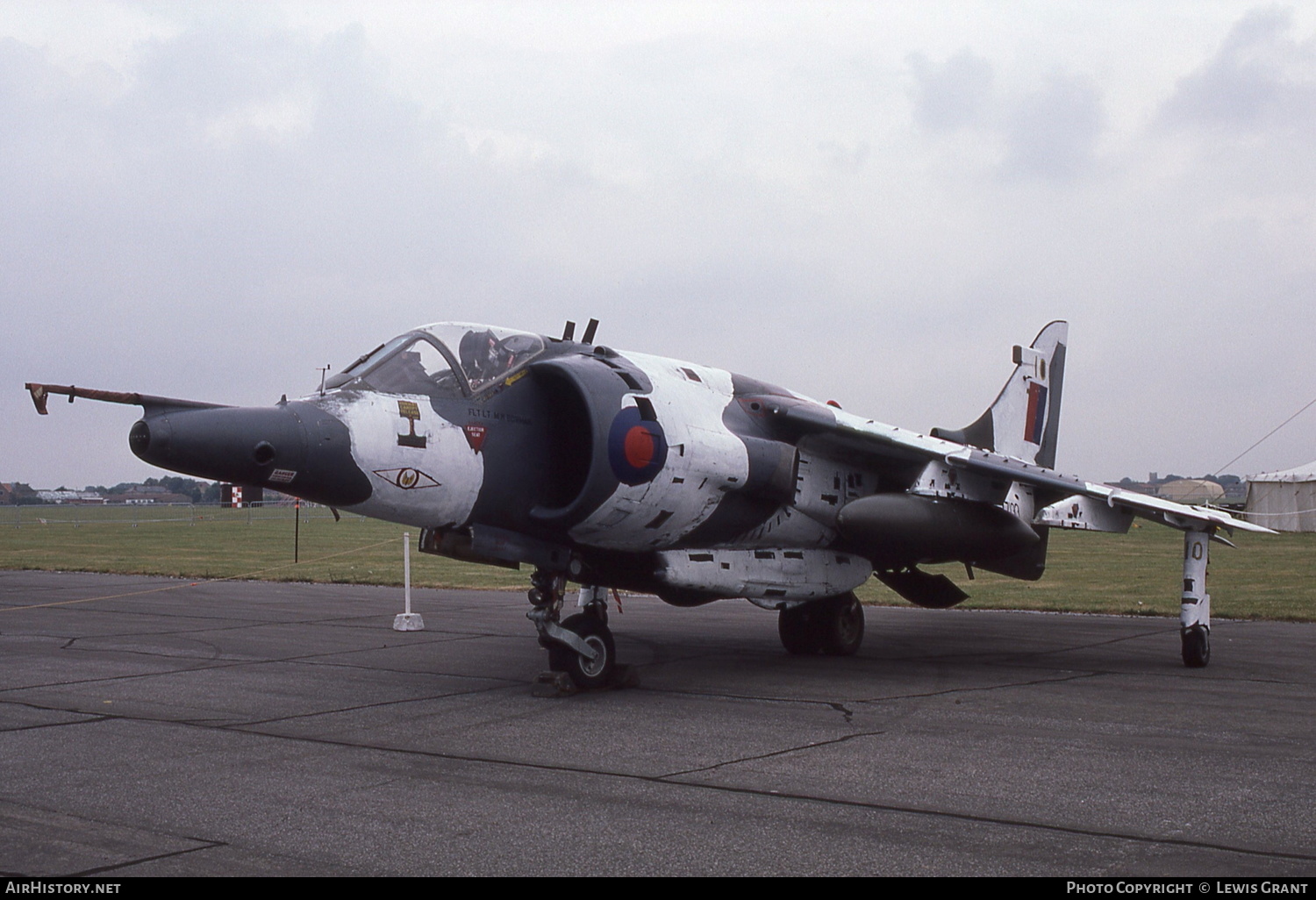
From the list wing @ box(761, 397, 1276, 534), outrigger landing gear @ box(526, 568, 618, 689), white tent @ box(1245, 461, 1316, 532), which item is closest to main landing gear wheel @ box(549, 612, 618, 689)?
outrigger landing gear @ box(526, 568, 618, 689)

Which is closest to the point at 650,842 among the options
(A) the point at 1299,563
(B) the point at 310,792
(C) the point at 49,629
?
(B) the point at 310,792

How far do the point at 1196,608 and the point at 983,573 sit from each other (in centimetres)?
1689

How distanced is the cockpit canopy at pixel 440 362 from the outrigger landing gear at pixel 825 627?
14.2ft

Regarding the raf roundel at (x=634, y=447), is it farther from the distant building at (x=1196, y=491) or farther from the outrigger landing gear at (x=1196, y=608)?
the distant building at (x=1196, y=491)

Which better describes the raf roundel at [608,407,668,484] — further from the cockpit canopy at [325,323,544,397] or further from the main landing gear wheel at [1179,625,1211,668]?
the main landing gear wheel at [1179,625,1211,668]

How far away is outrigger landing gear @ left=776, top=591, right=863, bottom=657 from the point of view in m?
11.6

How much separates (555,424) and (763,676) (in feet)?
9.88

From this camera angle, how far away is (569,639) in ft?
29.1

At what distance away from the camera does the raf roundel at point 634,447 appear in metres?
8.61

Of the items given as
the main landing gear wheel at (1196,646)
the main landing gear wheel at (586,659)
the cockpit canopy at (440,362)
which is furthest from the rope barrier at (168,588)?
the main landing gear wheel at (1196,646)

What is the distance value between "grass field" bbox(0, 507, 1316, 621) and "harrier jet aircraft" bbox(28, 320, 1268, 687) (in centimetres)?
647

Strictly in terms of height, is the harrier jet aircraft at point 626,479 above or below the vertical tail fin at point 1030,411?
below
